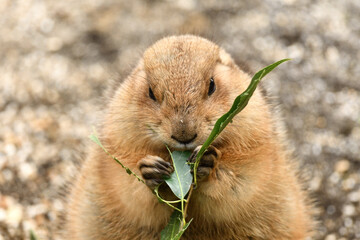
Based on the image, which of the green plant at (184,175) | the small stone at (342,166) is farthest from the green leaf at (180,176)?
the small stone at (342,166)

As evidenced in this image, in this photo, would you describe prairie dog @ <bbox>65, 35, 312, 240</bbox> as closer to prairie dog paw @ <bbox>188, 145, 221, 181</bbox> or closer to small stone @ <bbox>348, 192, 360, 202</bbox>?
prairie dog paw @ <bbox>188, 145, 221, 181</bbox>

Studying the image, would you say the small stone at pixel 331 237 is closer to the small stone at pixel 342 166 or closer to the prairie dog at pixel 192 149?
the small stone at pixel 342 166

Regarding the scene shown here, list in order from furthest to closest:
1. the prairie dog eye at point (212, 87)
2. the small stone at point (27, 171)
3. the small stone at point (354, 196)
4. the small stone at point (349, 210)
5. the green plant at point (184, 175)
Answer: the small stone at point (27, 171) → the small stone at point (354, 196) → the small stone at point (349, 210) → the prairie dog eye at point (212, 87) → the green plant at point (184, 175)

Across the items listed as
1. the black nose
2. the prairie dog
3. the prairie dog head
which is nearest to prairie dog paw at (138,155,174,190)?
the prairie dog

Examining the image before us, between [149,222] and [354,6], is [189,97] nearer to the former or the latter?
[149,222]

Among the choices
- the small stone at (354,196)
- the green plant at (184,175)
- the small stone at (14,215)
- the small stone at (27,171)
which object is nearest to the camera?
the green plant at (184,175)

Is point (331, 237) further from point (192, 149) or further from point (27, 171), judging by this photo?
point (27, 171)

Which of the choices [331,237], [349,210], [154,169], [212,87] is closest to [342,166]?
[349,210]
